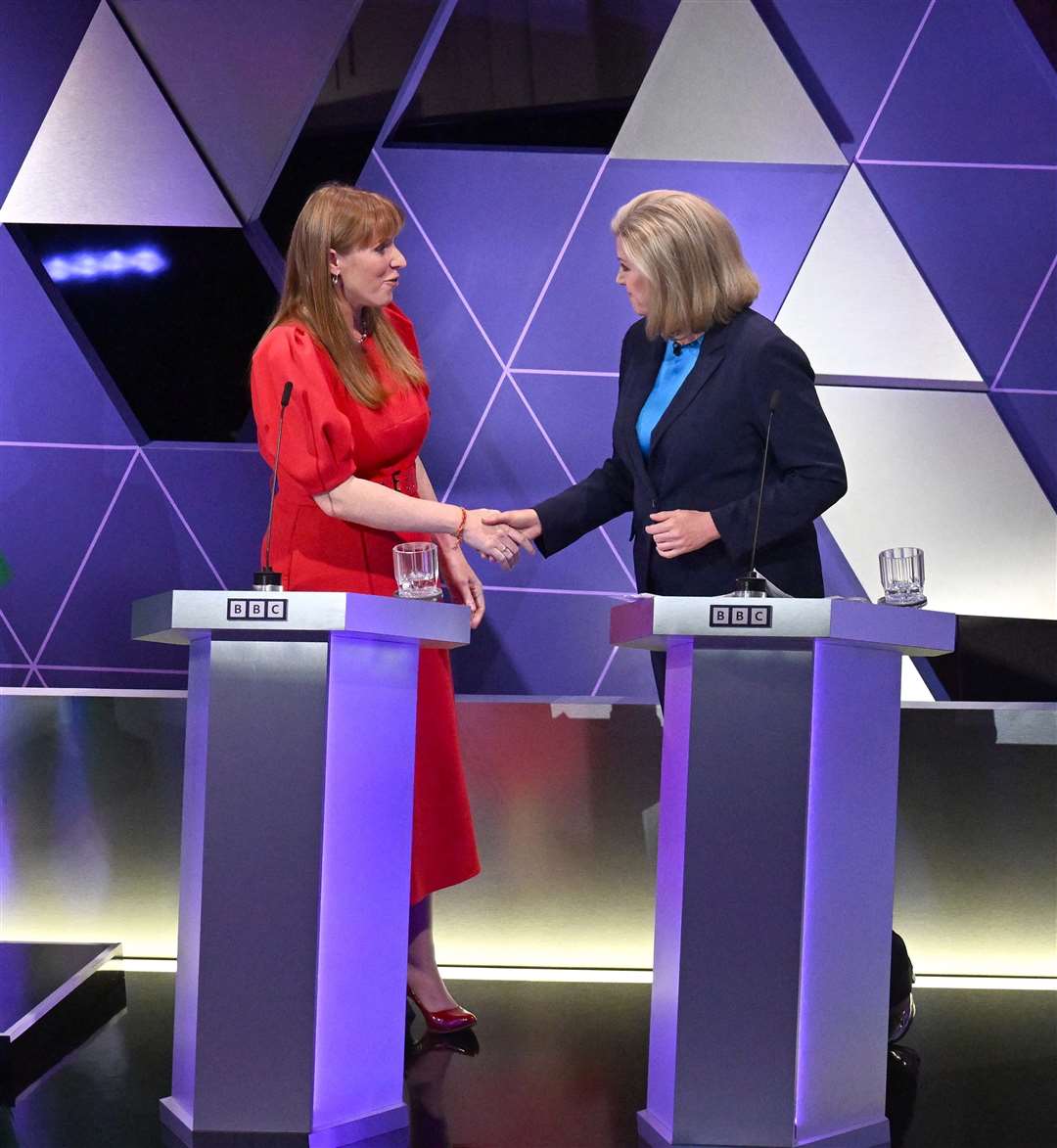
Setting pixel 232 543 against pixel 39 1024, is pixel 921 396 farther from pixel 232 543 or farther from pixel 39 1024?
pixel 39 1024

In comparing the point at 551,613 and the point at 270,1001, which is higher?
the point at 551,613

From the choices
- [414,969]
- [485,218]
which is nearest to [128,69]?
[485,218]

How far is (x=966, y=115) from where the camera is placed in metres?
4.04

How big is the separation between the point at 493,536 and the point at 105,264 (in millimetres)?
1862

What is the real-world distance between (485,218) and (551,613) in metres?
1.19

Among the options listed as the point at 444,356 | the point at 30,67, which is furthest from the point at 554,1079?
the point at 30,67

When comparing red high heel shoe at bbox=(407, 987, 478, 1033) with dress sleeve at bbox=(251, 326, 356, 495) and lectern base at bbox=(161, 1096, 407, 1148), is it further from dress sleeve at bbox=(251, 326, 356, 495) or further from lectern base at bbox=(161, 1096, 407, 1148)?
dress sleeve at bbox=(251, 326, 356, 495)

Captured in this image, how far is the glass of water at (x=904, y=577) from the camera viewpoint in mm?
2420

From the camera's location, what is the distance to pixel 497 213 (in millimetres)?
4035

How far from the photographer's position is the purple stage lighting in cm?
404

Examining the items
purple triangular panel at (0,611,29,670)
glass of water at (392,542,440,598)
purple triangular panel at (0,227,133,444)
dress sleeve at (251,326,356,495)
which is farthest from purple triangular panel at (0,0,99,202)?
glass of water at (392,542,440,598)

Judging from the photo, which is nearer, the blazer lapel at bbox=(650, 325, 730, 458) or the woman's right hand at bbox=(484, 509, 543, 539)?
the blazer lapel at bbox=(650, 325, 730, 458)

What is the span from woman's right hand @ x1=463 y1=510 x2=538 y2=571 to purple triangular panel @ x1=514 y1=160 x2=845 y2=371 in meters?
1.22

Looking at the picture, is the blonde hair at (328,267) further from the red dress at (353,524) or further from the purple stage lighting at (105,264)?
the purple stage lighting at (105,264)
